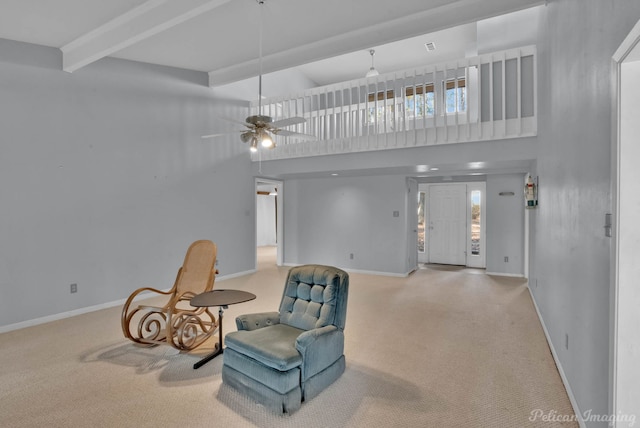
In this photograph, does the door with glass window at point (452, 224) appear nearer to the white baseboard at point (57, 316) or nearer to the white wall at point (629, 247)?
the white baseboard at point (57, 316)

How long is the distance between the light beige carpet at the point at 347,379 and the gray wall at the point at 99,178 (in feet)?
1.99

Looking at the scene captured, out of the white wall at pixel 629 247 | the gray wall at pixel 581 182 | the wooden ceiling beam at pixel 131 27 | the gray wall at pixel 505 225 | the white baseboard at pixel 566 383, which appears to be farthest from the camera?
the gray wall at pixel 505 225

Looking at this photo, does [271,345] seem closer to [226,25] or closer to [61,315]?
[61,315]

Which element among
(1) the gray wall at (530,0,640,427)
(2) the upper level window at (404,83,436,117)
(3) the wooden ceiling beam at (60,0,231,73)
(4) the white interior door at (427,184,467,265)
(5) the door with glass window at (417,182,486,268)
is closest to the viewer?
(1) the gray wall at (530,0,640,427)

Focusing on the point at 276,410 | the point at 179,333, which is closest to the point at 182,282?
the point at 179,333

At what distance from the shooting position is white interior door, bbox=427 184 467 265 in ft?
25.6

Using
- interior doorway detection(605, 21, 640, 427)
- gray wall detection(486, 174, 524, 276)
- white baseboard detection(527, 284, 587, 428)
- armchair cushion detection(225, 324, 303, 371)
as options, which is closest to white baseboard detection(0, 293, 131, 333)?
armchair cushion detection(225, 324, 303, 371)

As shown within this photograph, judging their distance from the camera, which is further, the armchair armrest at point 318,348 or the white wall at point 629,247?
the armchair armrest at point 318,348

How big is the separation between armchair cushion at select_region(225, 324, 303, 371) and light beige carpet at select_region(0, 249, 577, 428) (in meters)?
0.34

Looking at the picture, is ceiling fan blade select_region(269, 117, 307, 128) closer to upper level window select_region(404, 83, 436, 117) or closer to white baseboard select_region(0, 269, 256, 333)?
upper level window select_region(404, 83, 436, 117)

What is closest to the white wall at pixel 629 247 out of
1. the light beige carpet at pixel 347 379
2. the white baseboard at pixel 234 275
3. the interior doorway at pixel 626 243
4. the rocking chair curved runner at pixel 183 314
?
the interior doorway at pixel 626 243

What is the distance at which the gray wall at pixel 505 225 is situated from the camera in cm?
649

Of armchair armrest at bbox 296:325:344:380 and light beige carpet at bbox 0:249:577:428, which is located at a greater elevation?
armchair armrest at bbox 296:325:344:380

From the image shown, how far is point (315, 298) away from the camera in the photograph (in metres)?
2.76
